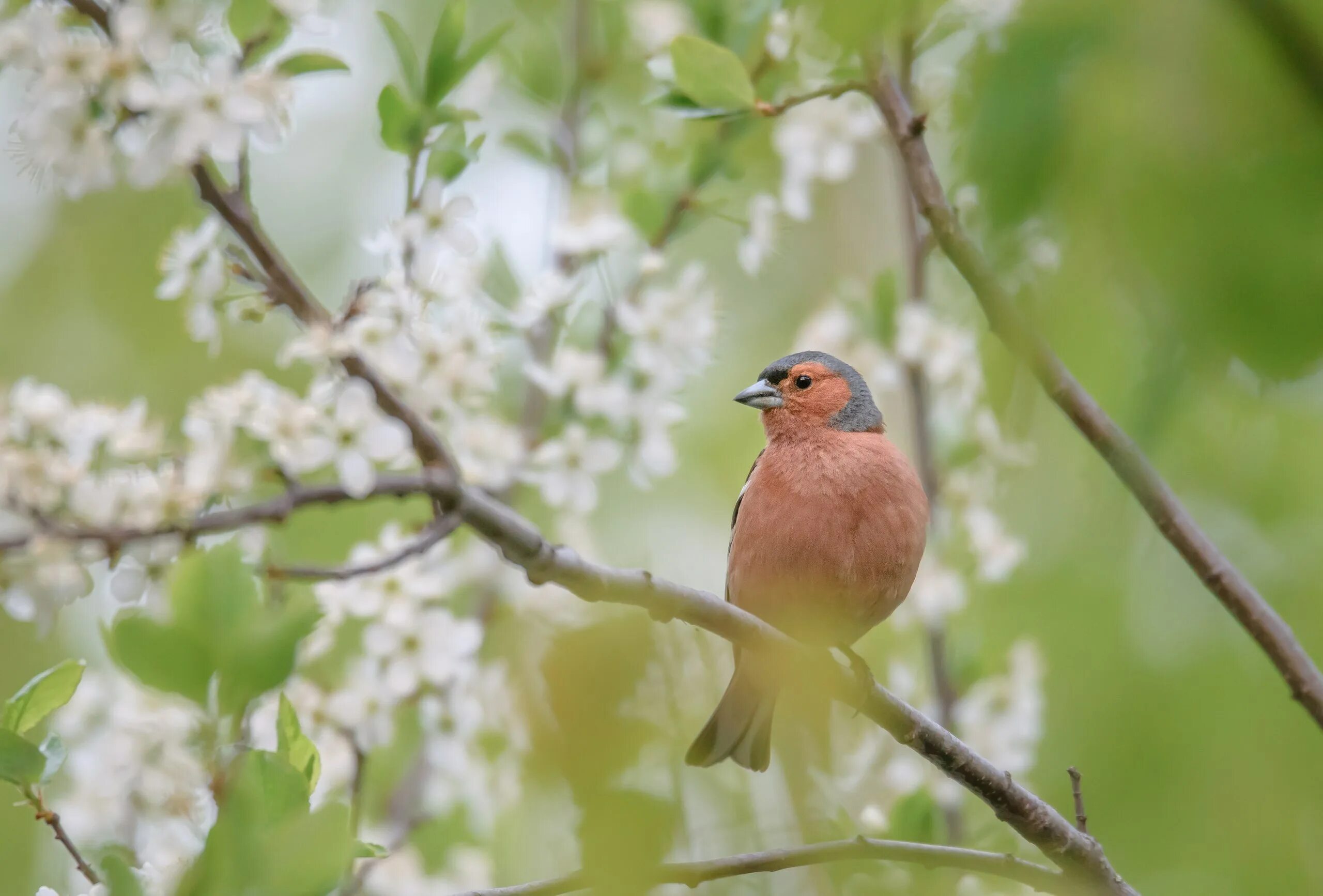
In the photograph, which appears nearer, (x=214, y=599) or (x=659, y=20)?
(x=214, y=599)

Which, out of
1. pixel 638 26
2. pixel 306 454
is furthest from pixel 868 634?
pixel 306 454

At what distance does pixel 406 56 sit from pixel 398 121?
215 millimetres

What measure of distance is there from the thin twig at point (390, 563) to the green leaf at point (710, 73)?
1.50 meters

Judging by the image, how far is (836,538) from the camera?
475cm

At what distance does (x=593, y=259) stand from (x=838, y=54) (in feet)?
13.5

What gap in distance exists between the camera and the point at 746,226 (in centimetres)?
538

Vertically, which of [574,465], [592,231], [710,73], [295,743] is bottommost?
[295,743]

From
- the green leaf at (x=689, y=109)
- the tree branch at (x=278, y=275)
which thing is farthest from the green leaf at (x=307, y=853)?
the green leaf at (x=689, y=109)

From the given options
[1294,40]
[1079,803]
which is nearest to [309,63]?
[1079,803]

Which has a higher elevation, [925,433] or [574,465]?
[925,433]

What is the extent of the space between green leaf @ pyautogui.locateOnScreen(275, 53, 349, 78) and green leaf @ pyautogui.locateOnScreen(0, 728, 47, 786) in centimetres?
221

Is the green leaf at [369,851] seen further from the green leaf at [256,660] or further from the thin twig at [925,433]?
the thin twig at [925,433]

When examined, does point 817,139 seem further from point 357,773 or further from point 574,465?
point 357,773

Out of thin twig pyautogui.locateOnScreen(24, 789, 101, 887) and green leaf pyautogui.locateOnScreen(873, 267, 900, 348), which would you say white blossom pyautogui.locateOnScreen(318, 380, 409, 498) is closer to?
thin twig pyautogui.locateOnScreen(24, 789, 101, 887)
